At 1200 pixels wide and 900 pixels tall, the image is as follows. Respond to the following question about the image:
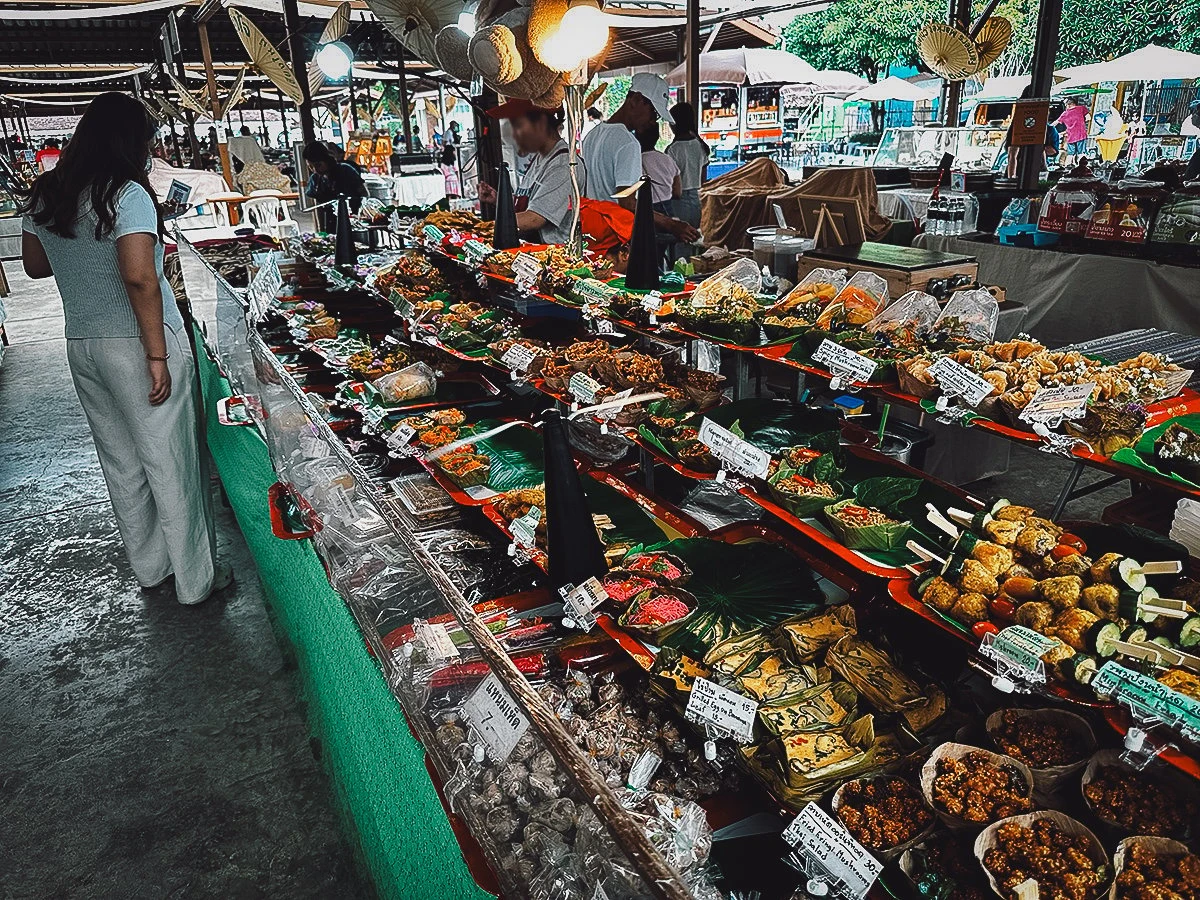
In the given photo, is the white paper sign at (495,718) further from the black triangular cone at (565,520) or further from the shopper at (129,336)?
the shopper at (129,336)

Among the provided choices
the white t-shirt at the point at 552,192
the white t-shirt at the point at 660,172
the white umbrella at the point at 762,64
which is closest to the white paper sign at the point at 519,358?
the white t-shirt at the point at 552,192

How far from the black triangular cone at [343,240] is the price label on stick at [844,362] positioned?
3741mm

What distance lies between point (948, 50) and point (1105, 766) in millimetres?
9169

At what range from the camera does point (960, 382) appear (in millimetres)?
1979

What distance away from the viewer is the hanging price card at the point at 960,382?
1944mm

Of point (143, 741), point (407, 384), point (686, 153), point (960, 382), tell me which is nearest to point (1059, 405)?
point (960, 382)

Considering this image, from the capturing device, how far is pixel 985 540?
178 centimetres

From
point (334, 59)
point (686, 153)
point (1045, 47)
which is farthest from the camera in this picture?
point (334, 59)

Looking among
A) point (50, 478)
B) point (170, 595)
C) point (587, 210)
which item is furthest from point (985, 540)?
point (50, 478)

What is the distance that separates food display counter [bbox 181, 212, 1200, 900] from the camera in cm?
137

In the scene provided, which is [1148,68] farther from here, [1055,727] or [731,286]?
[1055,727]

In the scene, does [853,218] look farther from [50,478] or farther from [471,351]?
[50,478]

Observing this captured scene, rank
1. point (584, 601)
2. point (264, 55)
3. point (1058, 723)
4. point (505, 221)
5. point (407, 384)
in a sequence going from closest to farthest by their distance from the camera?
point (1058, 723) → point (584, 601) → point (407, 384) → point (505, 221) → point (264, 55)

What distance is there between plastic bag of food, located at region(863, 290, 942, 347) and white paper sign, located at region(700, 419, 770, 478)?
22.4 inches
